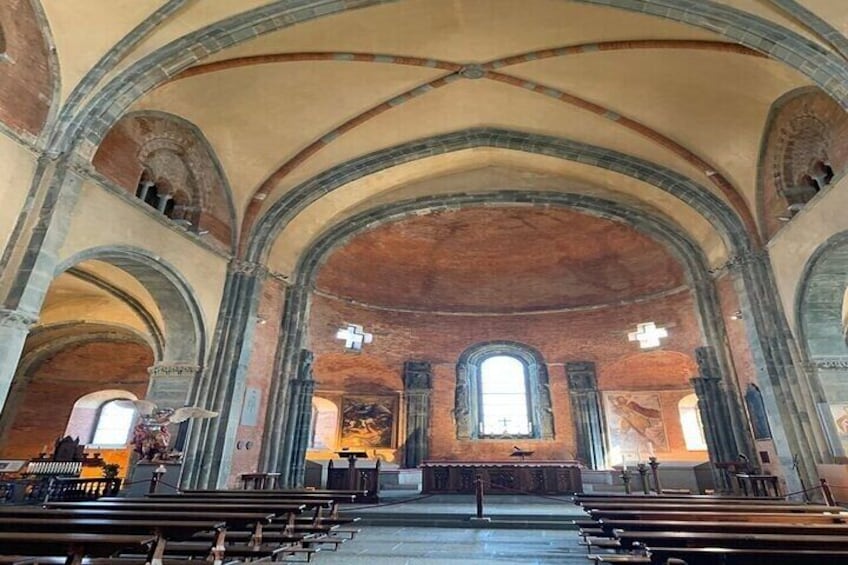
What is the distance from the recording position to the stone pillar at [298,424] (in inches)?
496

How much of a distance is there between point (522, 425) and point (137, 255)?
44.6 feet

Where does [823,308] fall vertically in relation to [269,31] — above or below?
below

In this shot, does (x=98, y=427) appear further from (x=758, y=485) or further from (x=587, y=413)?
(x=758, y=485)

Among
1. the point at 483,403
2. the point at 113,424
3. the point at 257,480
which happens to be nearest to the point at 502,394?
the point at 483,403

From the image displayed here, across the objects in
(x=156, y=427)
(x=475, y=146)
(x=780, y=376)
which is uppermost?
(x=475, y=146)

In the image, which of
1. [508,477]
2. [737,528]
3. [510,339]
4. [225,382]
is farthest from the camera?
[510,339]

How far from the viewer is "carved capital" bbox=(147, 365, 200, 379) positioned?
429 inches

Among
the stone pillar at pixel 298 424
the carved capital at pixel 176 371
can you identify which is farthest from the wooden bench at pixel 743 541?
the stone pillar at pixel 298 424

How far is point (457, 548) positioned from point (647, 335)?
1274cm

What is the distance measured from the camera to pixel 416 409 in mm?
17125

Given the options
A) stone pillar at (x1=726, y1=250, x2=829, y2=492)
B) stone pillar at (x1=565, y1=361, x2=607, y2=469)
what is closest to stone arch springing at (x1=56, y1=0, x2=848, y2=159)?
stone pillar at (x1=726, y1=250, x2=829, y2=492)

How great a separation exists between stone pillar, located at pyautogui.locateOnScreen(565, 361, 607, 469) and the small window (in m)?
1.79

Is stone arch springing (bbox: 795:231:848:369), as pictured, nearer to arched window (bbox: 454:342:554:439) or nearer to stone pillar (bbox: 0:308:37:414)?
arched window (bbox: 454:342:554:439)

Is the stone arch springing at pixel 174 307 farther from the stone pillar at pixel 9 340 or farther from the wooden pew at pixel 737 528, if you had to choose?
the wooden pew at pixel 737 528
